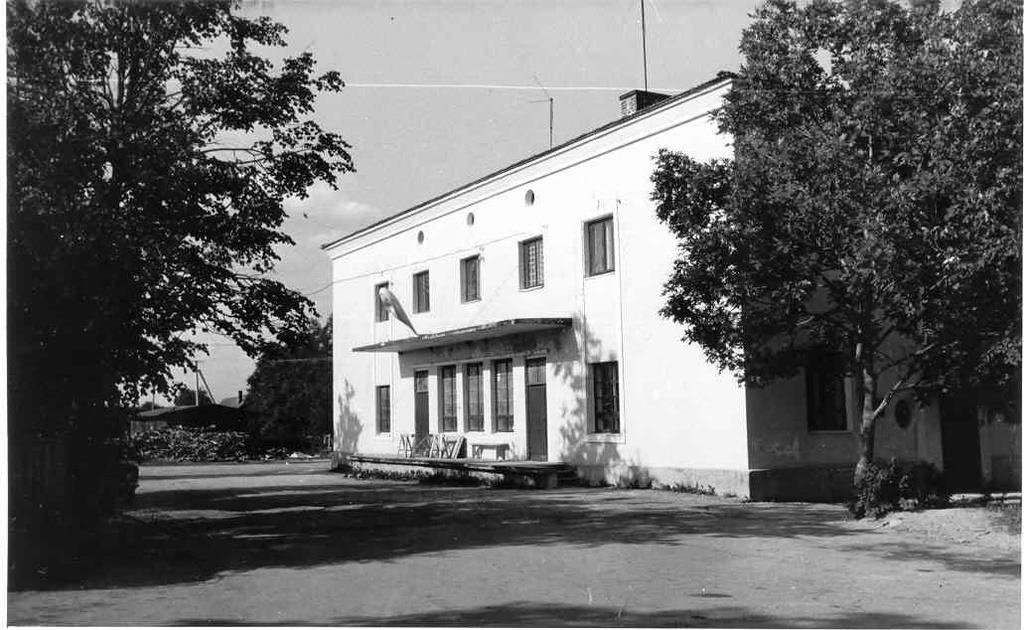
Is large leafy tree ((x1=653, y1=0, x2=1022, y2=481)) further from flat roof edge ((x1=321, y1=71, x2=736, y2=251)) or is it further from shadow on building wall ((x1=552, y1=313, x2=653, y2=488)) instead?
shadow on building wall ((x1=552, y1=313, x2=653, y2=488))

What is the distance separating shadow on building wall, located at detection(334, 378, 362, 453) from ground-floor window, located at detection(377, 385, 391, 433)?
3.92ft

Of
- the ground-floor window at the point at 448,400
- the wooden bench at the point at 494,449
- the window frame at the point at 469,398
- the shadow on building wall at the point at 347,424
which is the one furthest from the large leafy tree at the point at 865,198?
the shadow on building wall at the point at 347,424

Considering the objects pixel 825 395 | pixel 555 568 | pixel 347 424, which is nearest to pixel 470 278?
pixel 347 424

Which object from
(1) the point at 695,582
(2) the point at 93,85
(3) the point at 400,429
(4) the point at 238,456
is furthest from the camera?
(4) the point at 238,456

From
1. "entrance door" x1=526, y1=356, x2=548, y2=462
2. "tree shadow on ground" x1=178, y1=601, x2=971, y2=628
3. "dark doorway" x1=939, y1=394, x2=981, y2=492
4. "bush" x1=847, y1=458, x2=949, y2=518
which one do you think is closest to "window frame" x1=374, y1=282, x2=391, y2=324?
"entrance door" x1=526, y1=356, x2=548, y2=462

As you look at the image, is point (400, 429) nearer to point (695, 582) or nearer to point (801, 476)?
point (801, 476)

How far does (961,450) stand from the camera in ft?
71.7

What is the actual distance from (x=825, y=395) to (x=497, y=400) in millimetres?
8677

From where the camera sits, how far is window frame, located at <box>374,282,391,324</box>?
103 ft

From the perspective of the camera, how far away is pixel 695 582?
10.5m

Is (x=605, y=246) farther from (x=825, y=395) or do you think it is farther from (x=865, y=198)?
(x=865, y=198)

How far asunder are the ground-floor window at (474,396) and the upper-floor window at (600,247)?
528 cm

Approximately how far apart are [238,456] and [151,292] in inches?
1429

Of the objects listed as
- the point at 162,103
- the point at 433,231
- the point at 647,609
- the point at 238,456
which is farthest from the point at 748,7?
the point at 238,456
